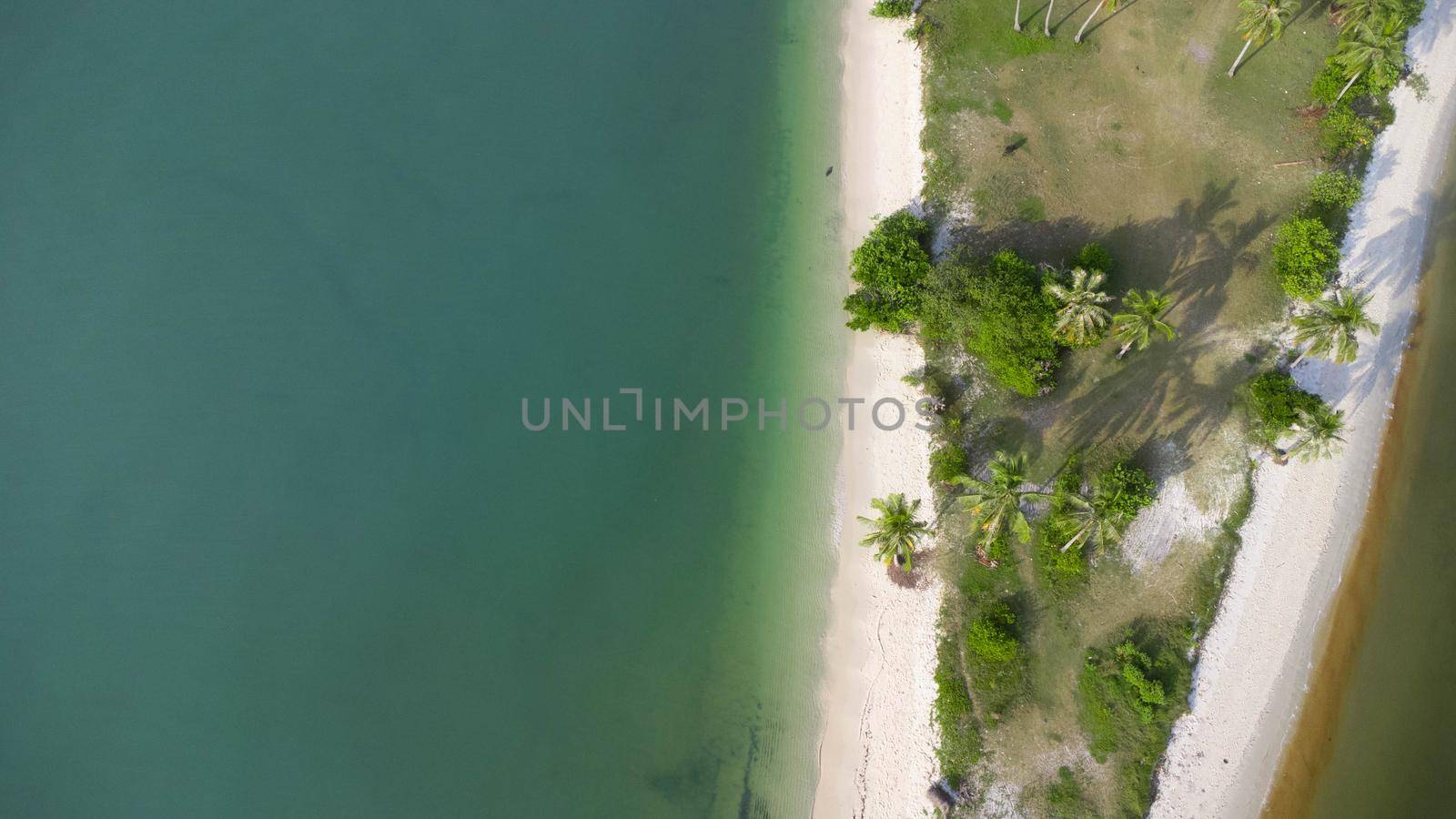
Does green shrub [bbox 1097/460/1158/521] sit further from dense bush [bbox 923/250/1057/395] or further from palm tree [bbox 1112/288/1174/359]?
palm tree [bbox 1112/288/1174/359]

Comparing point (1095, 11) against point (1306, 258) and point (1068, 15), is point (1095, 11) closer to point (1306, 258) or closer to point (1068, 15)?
point (1068, 15)

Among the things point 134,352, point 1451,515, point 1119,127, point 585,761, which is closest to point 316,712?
point 585,761

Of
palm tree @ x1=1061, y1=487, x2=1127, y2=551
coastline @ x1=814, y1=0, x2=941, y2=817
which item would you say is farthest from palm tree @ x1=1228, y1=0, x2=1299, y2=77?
palm tree @ x1=1061, y1=487, x2=1127, y2=551

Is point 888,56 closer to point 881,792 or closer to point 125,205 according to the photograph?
point 881,792

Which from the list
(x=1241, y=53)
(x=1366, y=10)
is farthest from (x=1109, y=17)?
(x=1366, y=10)

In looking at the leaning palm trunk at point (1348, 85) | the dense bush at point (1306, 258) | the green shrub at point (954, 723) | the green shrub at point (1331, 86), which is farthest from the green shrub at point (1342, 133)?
the green shrub at point (954, 723)

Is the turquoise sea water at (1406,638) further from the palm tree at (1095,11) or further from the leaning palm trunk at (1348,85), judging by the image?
the palm tree at (1095,11)
